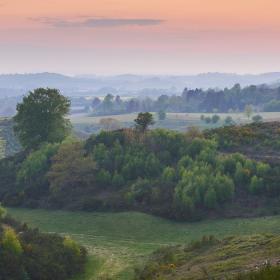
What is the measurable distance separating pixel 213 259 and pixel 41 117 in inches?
1644

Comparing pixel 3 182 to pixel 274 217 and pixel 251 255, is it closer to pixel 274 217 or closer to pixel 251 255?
pixel 274 217

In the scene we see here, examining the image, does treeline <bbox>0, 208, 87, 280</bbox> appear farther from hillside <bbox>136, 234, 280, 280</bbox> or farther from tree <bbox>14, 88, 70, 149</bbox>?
tree <bbox>14, 88, 70, 149</bbox>

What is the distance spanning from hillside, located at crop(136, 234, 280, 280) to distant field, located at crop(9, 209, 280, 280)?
8.44 feet

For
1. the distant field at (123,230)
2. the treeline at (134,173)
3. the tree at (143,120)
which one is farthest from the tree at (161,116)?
the distant field at (123,230)

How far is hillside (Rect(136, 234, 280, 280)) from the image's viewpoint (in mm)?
21938

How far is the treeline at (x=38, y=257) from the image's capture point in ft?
89.6

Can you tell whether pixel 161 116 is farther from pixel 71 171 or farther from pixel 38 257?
pixel 38 257

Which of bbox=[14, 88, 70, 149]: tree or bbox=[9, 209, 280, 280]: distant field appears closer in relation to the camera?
bbox=[9, 209, 280, 280]: distant field

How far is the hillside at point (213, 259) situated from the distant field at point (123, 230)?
257 cm

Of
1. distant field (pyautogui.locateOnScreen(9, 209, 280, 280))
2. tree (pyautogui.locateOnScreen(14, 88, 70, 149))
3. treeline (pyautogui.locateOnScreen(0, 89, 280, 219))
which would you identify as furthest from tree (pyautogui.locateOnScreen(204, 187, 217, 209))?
tree (pyautogui.locateOnScreen(14, 88, 70, 149))

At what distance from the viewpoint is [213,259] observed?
84.9 feet

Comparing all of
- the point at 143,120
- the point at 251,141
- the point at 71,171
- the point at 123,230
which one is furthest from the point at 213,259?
the point at 143,120

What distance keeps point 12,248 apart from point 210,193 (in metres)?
19.0

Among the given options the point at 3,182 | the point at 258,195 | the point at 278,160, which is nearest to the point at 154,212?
the point at 258,195
